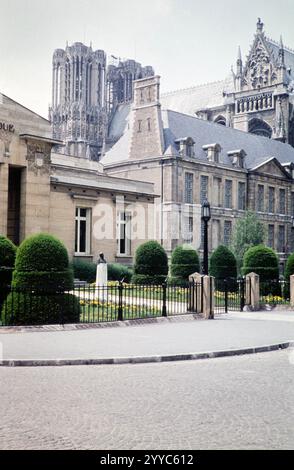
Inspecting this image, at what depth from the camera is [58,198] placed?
1416 inches

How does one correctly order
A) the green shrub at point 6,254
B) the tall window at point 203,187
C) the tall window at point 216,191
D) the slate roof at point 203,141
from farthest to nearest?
the tall window at point 216,191 → the slate roof at point 203,141 → the tall window at point 203,187 → the green shrub at point 6,254

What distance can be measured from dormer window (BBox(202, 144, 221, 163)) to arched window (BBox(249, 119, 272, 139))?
25.2 meters

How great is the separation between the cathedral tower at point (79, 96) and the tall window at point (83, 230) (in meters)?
59.6

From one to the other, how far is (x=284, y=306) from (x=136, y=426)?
70.7 ft

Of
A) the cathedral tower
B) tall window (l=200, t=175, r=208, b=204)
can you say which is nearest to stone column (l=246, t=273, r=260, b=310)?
tall window (l=200, t=175, r=208, b=204)

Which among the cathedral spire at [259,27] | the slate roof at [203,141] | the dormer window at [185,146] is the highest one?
the cathedral spire at [259,27]

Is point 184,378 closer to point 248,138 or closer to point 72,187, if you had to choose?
point 72,187

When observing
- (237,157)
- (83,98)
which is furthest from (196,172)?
(83,98)

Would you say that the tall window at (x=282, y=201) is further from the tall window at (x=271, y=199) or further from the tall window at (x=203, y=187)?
Answer: the tall window at (x=203, y=187)

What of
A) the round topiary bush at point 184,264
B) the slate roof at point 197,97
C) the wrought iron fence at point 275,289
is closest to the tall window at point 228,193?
the round topiary bush at point 184,264

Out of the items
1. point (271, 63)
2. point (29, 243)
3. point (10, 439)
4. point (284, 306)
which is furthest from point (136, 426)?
point (271, 63)

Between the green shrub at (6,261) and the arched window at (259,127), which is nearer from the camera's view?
the green shrub at (6,261)

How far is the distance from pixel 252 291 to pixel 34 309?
1165 centimetres

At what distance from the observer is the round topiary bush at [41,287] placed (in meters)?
17.7
